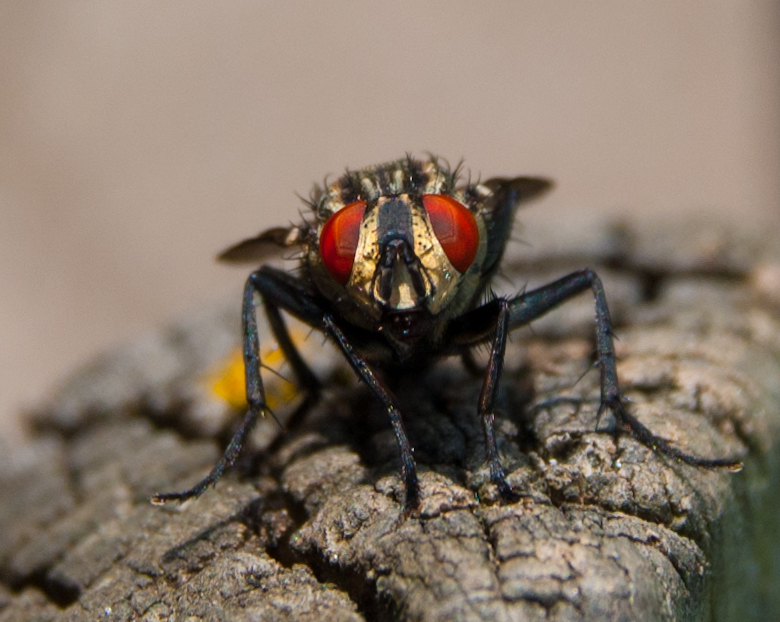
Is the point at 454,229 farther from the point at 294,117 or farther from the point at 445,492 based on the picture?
the point at 294,117

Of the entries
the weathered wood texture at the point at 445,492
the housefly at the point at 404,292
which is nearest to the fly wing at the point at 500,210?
the housefly at the point at 404,292

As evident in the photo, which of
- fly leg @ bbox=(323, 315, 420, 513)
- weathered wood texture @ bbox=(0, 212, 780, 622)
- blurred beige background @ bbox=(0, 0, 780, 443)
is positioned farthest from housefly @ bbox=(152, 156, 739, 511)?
blurred beige background @ bbox=(0, 0, 780, 443)

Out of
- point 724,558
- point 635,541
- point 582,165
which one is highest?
point 582,165

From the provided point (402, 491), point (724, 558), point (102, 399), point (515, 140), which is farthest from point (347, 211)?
point (515, 140)

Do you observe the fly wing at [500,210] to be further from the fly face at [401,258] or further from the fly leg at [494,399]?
the fly leg at [494,399]

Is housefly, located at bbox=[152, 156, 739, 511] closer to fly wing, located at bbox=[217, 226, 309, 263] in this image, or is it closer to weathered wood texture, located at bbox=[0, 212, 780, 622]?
fly wing, located at bbox=[217, 226, 309, 263]

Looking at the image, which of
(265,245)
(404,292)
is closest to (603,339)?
(404,292)

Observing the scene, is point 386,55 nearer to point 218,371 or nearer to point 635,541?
point 218,371
